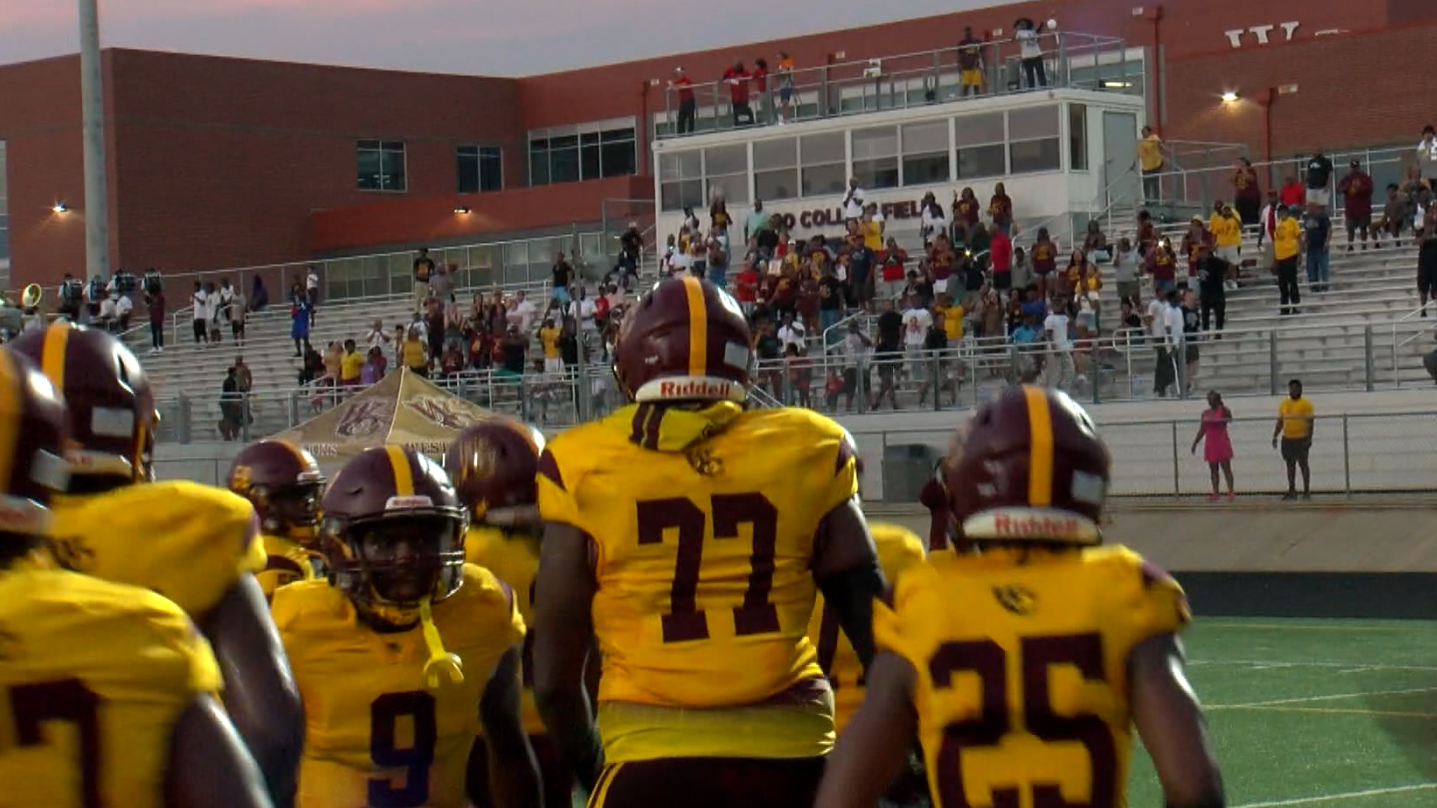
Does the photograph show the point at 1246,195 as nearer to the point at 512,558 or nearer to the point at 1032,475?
the point at 512,558

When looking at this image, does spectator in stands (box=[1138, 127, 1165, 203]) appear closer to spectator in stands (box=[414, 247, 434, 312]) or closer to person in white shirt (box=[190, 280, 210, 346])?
spectator in stands (box=[414, 247, 434, 312])

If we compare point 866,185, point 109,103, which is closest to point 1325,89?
point 866,185

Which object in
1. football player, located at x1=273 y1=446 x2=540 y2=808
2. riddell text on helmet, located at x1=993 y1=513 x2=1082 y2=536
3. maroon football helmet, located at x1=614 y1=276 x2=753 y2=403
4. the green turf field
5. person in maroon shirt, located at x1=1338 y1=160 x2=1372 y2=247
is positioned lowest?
the green turf field

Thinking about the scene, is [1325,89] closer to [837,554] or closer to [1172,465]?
[1172,465]

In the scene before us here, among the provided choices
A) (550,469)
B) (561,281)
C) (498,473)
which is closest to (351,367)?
(561,281)

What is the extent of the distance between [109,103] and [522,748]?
1855 inches

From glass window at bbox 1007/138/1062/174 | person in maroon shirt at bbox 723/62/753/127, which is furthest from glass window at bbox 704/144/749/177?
glass window at bbox 1007/138/1062/174

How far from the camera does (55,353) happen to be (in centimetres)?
412

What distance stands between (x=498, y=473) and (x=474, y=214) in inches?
1693

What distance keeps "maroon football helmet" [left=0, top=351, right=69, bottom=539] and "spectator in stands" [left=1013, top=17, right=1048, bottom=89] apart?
111 feet

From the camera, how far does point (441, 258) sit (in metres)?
43.5

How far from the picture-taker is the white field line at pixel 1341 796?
9.77 metres

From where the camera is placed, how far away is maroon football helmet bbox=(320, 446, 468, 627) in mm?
4984

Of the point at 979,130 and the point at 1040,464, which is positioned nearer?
the point at 1040,464
